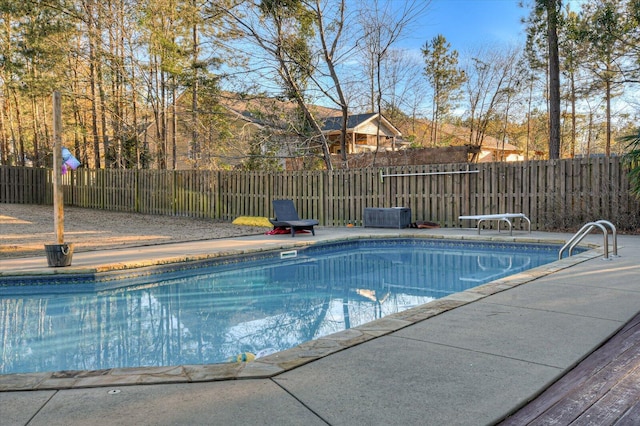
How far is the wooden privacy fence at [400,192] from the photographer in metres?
9.09

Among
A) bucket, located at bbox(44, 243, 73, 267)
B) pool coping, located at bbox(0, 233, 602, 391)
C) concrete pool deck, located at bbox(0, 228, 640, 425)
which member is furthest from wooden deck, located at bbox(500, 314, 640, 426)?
bucket, located at bbox(44, 243, 73, 267)

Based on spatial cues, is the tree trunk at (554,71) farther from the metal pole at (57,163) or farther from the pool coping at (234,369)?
the metal pole at (57,163)

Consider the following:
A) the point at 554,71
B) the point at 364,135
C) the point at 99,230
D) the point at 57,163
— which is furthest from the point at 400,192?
the point at 364,135

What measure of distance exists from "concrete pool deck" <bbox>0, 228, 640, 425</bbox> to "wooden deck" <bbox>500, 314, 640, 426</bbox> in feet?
0.16

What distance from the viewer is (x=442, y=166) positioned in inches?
425

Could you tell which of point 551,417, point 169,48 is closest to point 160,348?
point 551,417

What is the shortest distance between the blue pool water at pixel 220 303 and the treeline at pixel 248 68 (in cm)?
691

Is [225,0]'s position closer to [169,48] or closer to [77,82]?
[169,48]

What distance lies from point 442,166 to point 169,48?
907 centimetres

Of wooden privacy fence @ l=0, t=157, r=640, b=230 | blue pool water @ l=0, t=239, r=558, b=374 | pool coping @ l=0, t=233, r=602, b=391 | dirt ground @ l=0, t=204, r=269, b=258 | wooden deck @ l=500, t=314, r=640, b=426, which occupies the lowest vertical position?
blue pool water @ l=0, t=239, r=558, b=374

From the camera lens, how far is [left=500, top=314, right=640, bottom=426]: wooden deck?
1.71m

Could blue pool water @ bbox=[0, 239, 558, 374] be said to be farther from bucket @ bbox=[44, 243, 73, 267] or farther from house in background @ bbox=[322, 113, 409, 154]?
house in background @ bbox=[322, 113, 409, 154]

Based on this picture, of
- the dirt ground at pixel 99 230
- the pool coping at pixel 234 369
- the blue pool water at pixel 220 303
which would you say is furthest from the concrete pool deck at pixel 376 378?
the dirt ground at pixel 99 230

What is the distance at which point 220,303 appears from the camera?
489 cm
